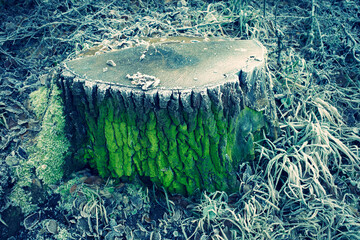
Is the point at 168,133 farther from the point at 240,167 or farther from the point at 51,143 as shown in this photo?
the point at 51,143

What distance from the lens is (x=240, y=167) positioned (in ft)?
5.82

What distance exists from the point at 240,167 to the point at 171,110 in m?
0.71

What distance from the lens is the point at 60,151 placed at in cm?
169

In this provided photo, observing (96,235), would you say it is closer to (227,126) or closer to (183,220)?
(183,220)

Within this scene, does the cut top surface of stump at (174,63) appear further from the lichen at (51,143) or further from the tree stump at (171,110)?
the lichen at (51,143)

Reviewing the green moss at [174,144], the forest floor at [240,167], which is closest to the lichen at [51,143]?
the forest floor at [240,167]

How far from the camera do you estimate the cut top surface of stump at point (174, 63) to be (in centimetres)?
143

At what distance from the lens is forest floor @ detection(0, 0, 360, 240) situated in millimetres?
1553

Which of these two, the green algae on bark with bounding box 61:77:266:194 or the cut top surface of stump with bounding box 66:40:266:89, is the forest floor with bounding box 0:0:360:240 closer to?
the green algae on bark with bounding box 61:77:266:194

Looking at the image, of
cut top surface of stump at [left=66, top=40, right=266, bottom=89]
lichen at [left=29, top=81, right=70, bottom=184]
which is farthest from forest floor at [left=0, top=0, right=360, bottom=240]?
cut top surface of stump at [left=66, top=40, right=266, bottom=89]

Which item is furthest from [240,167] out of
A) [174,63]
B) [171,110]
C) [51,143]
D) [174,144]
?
[51,143]

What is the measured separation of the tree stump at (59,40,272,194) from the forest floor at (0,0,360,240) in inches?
5.7

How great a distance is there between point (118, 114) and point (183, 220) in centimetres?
76

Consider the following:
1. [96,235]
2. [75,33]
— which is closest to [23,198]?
[96,235]
